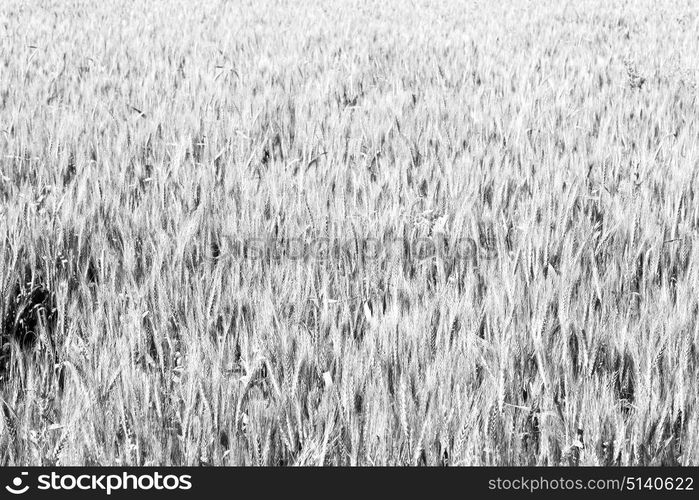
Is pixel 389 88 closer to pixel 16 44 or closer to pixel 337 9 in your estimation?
pixel 16 44

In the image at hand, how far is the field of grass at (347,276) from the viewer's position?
0.97 m

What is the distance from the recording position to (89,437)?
0.94m

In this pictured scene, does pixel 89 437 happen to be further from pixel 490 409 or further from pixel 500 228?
pixel 500 228

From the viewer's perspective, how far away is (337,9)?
622 centimetres

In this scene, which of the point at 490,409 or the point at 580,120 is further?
the point at 580,120

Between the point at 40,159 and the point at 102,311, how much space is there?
1031mm

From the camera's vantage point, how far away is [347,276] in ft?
4.42

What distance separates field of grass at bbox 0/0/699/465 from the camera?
0.97m
